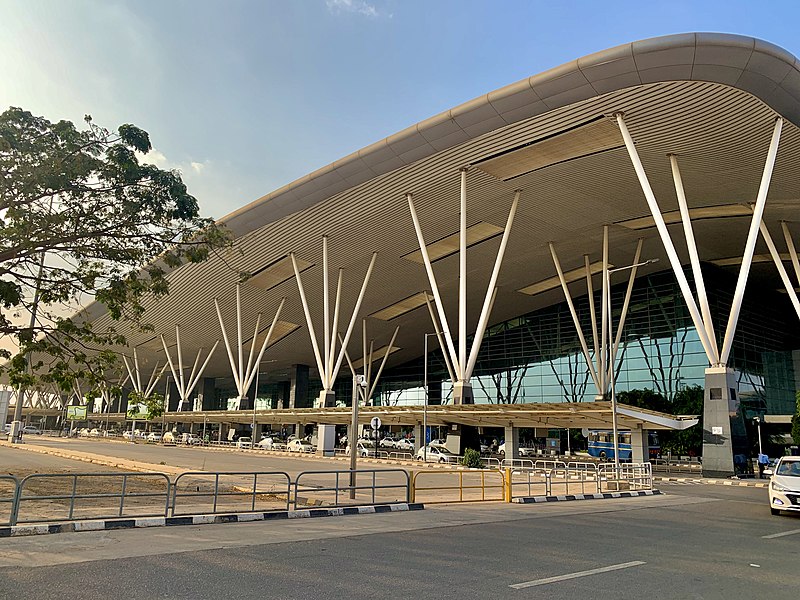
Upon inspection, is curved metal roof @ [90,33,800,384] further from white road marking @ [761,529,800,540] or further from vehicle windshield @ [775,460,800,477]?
white road marking @ [761,529,800,540]

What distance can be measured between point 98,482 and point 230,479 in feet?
14.3

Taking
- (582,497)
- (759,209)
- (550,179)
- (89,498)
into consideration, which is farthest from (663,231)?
(89,498)

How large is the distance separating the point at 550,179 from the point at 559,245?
10.6 m

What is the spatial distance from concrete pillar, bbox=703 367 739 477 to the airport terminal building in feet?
0.24

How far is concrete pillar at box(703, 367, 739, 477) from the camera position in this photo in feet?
92.8

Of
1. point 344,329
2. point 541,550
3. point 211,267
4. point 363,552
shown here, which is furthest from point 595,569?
point 344,329

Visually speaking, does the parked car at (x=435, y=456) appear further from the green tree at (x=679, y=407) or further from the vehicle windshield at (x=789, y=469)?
the vehicle windshield at (x=789, y=469)

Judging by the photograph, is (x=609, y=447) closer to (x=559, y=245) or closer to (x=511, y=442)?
(x=511, y=442)

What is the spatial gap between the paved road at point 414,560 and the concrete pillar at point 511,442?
22.5 m

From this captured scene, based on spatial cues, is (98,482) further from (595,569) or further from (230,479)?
(595,569)

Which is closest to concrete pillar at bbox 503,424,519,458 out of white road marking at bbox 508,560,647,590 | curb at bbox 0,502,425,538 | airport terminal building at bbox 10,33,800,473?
airport terminal building at bbox 10,33,800,473

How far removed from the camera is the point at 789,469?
16.0 m

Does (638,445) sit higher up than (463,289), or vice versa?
(463,289)

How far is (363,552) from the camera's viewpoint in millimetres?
9281
